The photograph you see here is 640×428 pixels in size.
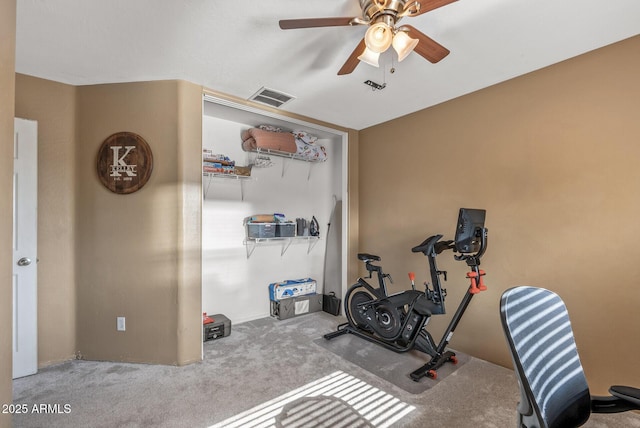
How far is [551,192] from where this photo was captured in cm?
227

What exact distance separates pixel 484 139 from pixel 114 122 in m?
3.48

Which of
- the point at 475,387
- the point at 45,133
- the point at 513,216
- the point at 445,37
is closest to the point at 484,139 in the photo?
the point at 513,216

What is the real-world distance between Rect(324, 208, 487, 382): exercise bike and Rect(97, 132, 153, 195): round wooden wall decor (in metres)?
2.35

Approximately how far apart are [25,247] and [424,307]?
137 inches

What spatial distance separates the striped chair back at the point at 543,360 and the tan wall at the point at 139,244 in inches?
98.5

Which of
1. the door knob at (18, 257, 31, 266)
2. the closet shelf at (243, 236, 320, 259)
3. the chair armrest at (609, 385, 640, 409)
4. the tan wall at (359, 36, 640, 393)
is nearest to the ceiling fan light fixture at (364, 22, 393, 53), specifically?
the tan wall at (359, 36, 640, 393)

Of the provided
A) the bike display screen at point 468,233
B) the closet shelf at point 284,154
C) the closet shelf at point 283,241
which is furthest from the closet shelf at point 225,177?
the bike display screen at point 468,233

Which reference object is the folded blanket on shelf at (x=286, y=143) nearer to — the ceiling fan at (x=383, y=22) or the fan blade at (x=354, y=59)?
the fan blade at (x=354, y=59)

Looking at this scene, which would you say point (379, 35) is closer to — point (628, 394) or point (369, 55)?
point (369, 55)

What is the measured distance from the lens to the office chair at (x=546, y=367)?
3.14 feet

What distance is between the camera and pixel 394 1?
146 cm

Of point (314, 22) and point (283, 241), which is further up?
point (314, 22)

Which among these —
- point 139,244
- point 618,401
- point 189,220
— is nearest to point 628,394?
Result: point 618,401

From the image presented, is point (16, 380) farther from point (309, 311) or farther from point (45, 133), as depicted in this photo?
point (309, 311)
